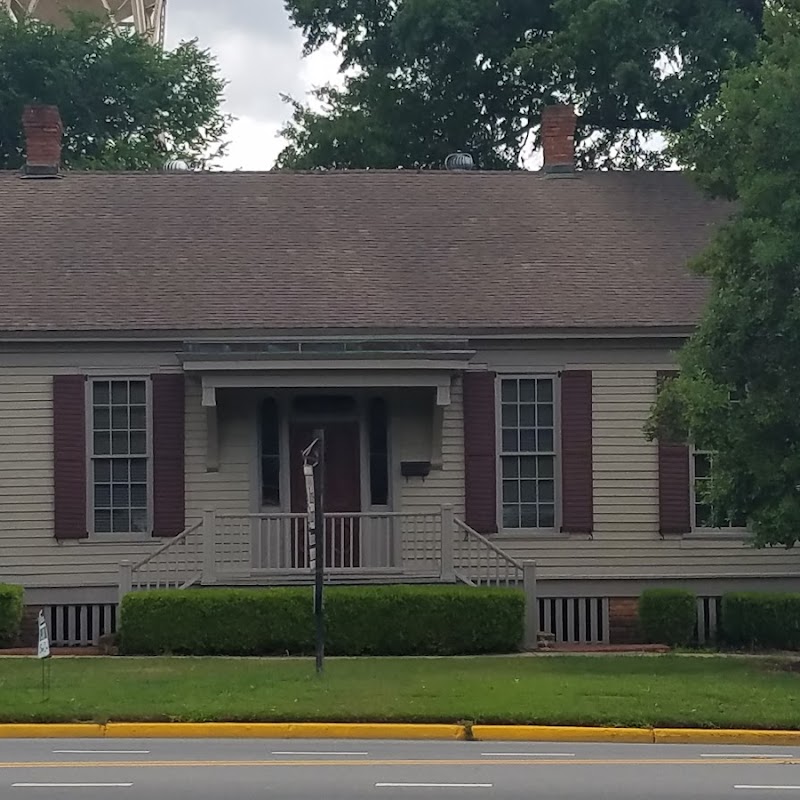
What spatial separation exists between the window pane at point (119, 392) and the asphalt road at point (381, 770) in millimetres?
8227

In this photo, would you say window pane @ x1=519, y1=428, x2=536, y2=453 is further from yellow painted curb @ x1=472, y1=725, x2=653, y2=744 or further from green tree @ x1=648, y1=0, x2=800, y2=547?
yellow painted curb @ x1=472, y1=725, x2=653, y2=744

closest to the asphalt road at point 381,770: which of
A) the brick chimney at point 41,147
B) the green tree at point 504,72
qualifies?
the brick chimney at point 41,147

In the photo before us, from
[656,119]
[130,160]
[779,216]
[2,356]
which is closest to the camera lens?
[779,216]

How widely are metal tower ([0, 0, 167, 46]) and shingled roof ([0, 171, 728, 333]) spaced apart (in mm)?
23372

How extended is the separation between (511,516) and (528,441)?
1.04m

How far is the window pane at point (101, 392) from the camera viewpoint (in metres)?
21.9

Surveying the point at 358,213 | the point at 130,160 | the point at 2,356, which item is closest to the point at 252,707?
the point at 2,356

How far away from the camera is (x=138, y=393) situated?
22062mm

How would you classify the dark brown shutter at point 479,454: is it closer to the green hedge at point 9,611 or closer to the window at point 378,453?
the window at point 378,453

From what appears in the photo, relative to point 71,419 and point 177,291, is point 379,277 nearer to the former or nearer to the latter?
point 177,291

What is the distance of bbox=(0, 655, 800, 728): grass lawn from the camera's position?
14781 mm

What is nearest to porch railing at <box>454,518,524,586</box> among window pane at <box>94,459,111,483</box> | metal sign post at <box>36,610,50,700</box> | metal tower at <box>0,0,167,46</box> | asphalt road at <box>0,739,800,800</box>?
window pane at <box>94,459,111,483</box>

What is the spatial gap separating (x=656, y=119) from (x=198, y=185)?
43.4ft

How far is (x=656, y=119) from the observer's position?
3578cm
